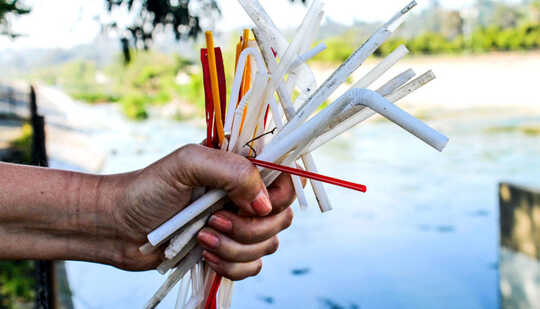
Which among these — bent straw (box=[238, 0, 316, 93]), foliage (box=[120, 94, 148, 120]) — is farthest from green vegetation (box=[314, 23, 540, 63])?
bent straw (box=[238, 0, 316, 93])

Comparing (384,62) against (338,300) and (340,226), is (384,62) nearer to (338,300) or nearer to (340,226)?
(338,300)

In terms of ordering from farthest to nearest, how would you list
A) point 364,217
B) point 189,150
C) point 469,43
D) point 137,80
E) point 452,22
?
point 452,22, point 137,80, point 469,43, point 364,217, point 189,150

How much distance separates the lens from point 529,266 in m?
2.01

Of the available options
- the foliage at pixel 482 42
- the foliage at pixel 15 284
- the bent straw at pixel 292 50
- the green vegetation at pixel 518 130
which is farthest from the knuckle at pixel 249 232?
the foliage at pixel 482 42

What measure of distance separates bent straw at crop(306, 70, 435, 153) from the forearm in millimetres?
377

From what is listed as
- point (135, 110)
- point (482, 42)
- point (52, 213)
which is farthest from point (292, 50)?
point (482, 42)

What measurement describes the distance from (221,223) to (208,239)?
36mm

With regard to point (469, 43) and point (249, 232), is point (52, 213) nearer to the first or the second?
point (249, 232)

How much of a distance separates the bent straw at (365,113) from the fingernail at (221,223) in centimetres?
18

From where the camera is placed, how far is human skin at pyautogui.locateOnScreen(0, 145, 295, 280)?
32.8 inches

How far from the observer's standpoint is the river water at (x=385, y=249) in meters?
2.34

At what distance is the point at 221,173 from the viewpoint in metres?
0.78

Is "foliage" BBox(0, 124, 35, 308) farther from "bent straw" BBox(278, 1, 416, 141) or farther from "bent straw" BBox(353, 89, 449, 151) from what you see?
"bent straw" BBox(353, 89, 449, 151)

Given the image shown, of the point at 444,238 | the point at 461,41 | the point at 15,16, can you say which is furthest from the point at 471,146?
the point at 461,41
